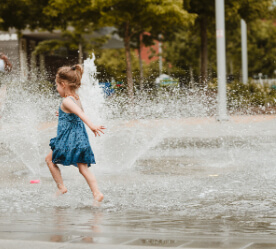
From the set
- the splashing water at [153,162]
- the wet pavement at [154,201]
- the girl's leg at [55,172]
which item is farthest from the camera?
the girl's leg at [55,172]

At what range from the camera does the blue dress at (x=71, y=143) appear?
18.0 ft

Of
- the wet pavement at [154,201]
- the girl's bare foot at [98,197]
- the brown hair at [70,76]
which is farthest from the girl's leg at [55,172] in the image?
the brown hair at [70,76]

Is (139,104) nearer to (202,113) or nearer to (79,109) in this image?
(202,113)

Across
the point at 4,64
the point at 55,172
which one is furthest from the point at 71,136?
the point at 4,64

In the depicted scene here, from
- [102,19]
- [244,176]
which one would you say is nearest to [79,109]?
[244,176]

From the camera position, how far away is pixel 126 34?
21266mm

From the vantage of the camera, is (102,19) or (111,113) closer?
(111,113)

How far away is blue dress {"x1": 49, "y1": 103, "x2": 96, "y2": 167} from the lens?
5.49 metres

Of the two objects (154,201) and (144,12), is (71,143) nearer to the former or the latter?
(154,201)

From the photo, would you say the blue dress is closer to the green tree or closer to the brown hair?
the brown hair

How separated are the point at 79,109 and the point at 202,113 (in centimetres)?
807

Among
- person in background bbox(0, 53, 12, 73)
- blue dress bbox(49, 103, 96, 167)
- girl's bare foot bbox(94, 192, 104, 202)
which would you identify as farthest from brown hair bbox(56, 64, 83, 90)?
person in background bbox(0, 53, 12, 73)

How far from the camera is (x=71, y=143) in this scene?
5.49m

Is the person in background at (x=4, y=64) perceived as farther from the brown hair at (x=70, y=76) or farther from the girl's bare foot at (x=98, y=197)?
the girl's bare foot at (x=98, y=197)
